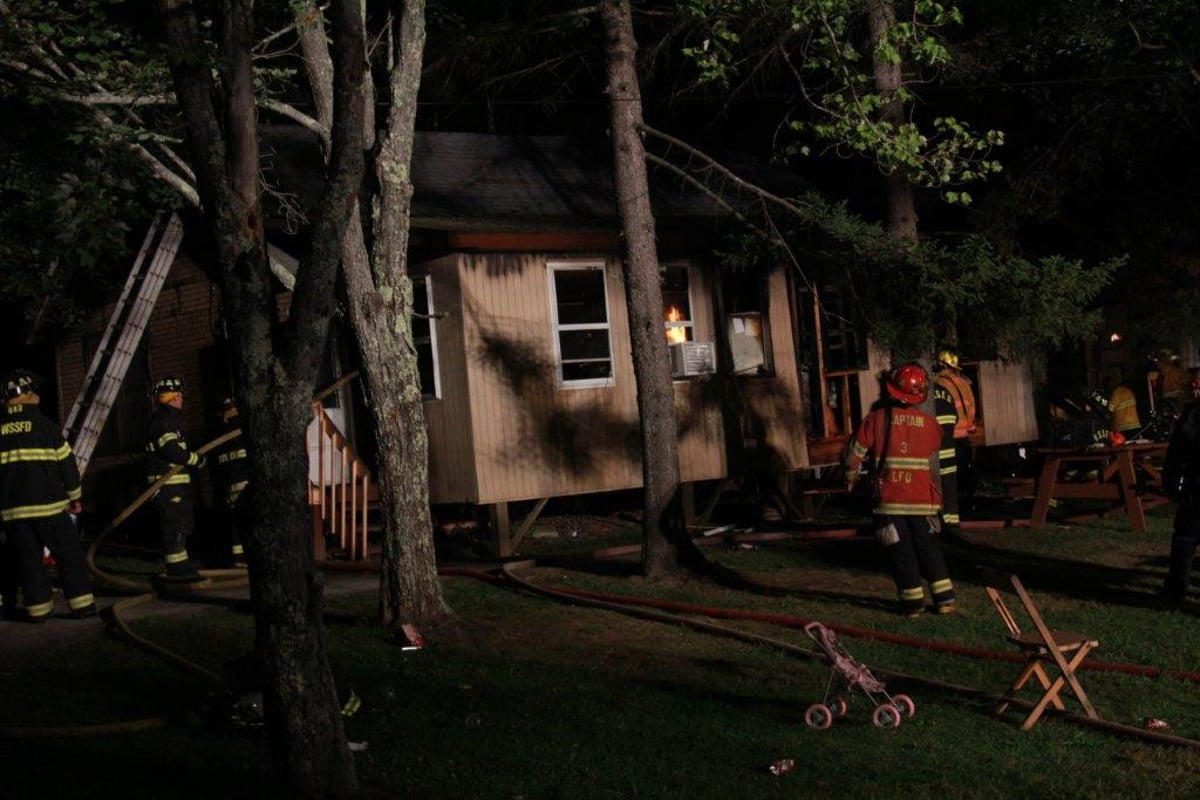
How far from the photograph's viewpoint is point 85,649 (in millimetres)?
9758

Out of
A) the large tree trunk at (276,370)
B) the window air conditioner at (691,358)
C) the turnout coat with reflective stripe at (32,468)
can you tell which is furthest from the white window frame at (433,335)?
the large tree trunk at (276,370)

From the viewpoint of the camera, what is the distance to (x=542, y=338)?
1588cm

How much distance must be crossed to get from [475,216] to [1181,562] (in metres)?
8.44

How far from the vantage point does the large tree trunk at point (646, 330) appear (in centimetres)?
1245

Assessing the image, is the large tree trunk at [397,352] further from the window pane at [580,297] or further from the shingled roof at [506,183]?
the window pane at [580,297]

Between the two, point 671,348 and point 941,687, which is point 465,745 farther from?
point 671,348

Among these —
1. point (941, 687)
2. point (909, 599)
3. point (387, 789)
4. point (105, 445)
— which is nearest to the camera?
point (387, 789)

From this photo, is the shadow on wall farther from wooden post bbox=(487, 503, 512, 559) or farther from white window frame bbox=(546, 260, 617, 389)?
wooden post bbox=(487, 503, 512, 559)

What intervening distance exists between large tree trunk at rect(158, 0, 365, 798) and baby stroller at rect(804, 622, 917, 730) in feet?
9.30

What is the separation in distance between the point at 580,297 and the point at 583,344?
Answer: 2.09 feet

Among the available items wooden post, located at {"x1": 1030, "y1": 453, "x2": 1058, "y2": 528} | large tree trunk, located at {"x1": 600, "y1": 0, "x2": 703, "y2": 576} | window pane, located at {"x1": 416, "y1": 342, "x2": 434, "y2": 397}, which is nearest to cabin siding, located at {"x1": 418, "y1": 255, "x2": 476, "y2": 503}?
window pane, located at {"x1": 416, "y1": 342, "x2": 434, "y2": 397}

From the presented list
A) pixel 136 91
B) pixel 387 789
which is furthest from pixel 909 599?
pixel 136 91

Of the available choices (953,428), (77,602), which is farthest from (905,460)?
(77,602)

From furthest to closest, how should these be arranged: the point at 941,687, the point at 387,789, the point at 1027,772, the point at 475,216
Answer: the point at 475,216 → the point at 941,687 → the point at 1027,772 → the point at 387,789
